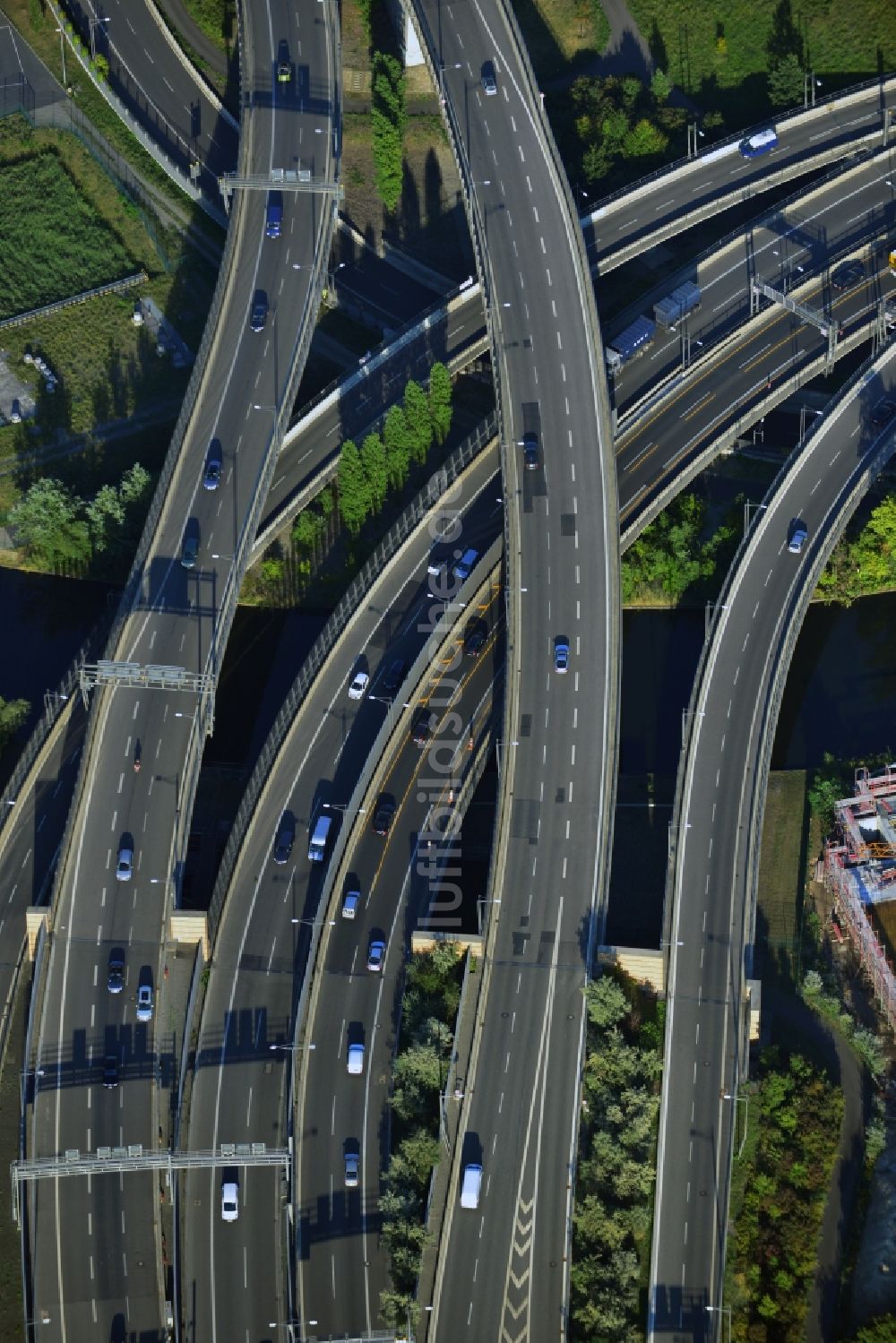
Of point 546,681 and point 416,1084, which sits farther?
point 546,681

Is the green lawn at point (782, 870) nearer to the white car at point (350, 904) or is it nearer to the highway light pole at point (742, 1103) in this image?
the highway light pole at point (742, 1103)

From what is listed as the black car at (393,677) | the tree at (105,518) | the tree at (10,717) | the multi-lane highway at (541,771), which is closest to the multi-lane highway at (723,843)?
the multi-lane highway at (541,771)

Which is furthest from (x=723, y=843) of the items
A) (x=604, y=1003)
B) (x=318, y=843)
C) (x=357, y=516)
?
(x=357, y=516)

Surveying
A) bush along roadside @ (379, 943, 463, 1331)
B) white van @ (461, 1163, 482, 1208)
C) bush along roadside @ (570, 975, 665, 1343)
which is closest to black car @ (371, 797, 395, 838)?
bush along roadside @ (379, 943, 463, 1331)

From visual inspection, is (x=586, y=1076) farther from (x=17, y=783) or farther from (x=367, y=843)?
(x=17, y=783)

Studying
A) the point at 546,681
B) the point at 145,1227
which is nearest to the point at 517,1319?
the point at 145,1227

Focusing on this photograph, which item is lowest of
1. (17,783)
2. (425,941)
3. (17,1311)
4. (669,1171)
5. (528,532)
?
(17,1311)
